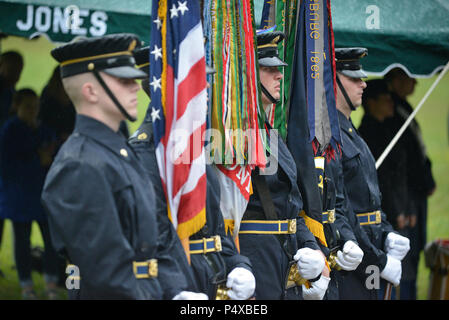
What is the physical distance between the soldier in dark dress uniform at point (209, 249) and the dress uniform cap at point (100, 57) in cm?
43

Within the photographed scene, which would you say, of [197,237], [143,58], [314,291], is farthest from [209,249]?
[314,291]

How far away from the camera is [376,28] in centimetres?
705

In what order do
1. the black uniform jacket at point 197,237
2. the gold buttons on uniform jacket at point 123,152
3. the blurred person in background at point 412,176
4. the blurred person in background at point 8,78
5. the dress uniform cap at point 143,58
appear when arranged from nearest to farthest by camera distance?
the gold buttons on uniform jacket at point 123,152, the black uniform jacket at point 197,237, the dress uniform cap at point 143,58, the blurred person in background at point 8,78, the blurred person in background at point 412,176

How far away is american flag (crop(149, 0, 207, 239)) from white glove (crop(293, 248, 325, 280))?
1136 mm

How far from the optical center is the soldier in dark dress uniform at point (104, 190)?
11.0 feet

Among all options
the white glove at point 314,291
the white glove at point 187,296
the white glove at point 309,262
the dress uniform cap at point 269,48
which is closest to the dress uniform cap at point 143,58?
the dress uniform cap at point 269,48

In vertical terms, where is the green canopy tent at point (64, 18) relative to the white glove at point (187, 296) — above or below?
above

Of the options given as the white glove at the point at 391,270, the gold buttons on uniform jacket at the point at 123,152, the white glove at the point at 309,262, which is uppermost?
the gold buttons on uniform jacket at the point at 123,152

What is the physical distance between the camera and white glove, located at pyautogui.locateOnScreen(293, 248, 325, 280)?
4887 millimetres

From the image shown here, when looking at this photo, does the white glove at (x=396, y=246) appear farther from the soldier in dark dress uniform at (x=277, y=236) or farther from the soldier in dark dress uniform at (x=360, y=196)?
the soldier in dark dress uniform at (x=277, y=236)

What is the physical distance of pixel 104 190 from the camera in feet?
11.2

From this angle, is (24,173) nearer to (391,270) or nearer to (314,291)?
(314,291)

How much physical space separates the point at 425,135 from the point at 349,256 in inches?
410
